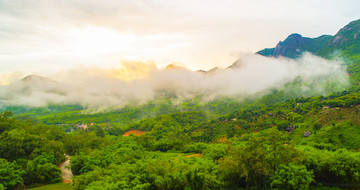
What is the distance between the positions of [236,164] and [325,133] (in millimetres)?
67642

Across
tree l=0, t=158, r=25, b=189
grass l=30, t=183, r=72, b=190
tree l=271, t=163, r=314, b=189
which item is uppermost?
tree l=271, t=163, r=314, b=189

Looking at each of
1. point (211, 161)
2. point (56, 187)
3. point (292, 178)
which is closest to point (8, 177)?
point (56, 187)

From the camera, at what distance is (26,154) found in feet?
213

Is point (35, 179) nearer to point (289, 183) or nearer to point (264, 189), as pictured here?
point (264, 189)

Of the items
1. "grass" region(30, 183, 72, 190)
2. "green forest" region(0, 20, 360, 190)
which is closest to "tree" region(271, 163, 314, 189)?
"green forest" region(0, 20, 360, 190)

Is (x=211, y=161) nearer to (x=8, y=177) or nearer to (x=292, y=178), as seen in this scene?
(x=292, y=178)

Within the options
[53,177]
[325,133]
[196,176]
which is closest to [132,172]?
[196,176]

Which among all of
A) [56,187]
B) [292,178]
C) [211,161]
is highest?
[292,178]

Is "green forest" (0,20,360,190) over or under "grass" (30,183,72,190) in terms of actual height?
over

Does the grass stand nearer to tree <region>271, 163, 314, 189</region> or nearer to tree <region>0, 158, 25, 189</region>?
tree <region>0, 158, 25, 189</region>

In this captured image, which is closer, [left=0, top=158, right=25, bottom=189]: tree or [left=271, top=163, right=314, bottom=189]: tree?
[left=271, top=163, right=314, bottom=189]: tree

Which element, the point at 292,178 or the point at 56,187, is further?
the point at 56,187

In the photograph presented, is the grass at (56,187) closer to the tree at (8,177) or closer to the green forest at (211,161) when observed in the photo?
the green forest at (211,161)

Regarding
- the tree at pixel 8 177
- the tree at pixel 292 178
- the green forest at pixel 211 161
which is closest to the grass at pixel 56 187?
the green forest at pixel 211 161
